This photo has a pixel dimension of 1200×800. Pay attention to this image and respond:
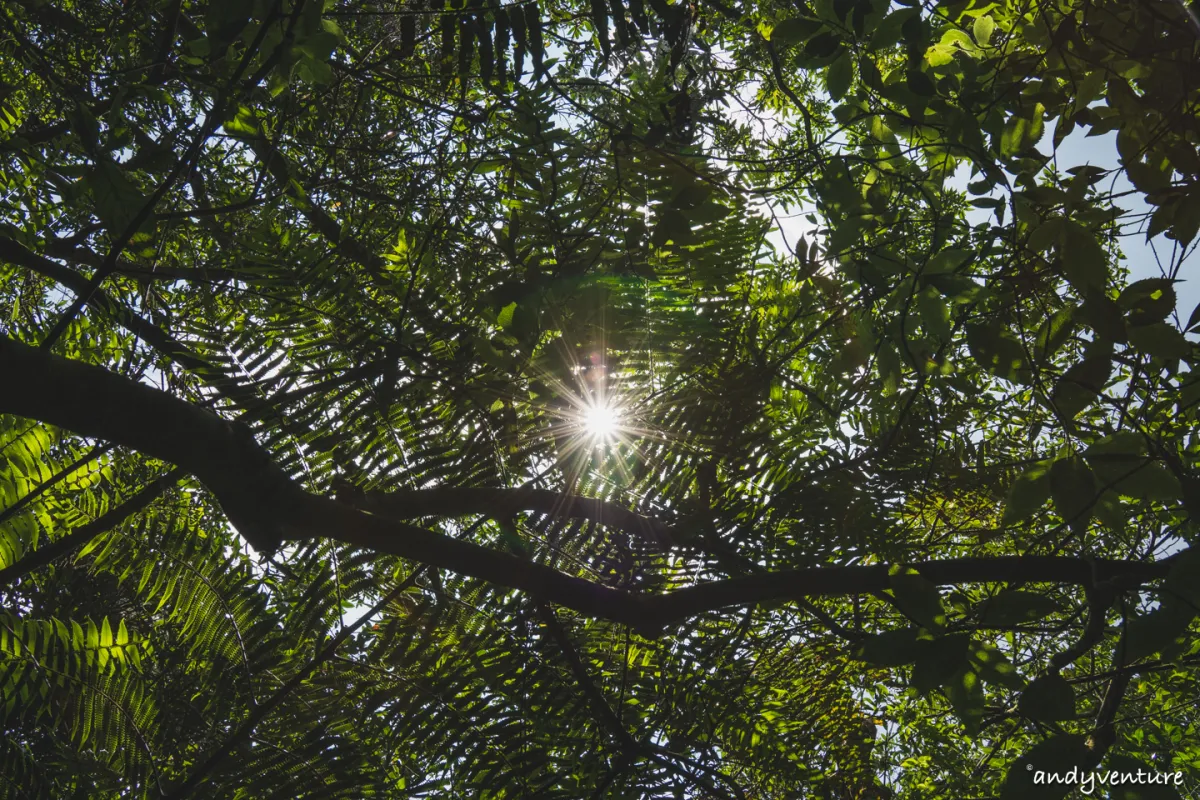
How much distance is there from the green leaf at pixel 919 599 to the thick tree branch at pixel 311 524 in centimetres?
30

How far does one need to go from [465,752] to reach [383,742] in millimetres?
197

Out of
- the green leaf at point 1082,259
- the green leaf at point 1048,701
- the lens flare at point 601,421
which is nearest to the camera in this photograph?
the green leaf at point 1048,701

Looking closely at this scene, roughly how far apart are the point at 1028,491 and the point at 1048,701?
0.38 metres

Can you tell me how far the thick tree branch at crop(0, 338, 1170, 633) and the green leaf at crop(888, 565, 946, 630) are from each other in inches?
11.9

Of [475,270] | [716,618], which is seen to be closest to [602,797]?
[716,618]

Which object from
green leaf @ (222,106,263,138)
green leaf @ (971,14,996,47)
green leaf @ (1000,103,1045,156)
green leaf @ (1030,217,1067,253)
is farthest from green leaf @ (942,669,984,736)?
green leaf @ (222,106,263,138)

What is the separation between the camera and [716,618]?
189cm

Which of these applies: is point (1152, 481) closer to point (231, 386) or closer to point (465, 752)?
point (465, 752)

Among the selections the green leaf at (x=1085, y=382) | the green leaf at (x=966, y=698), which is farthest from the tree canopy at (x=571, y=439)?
the green leaf at (x=966, y=698)

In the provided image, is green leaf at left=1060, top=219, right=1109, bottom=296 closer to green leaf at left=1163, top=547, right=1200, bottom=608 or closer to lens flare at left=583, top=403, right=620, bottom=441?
green leaf at left=1163, top=547, right=1200, bottom=608

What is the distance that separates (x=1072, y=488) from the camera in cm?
121

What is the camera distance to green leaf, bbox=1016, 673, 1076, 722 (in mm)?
952

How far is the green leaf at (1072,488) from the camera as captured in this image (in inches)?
47.8

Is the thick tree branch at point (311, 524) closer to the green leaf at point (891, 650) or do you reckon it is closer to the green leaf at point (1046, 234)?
the green leaf at point (891, 650)
